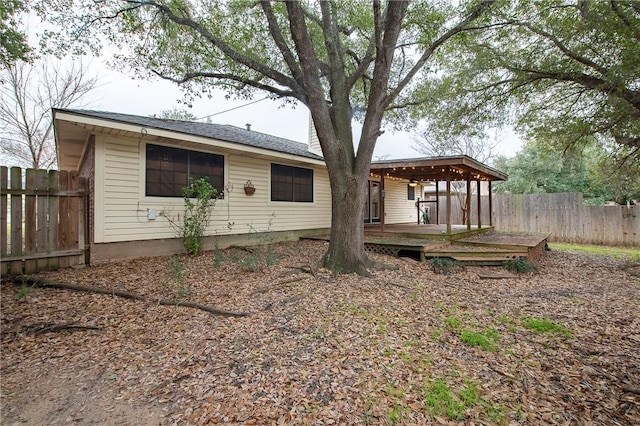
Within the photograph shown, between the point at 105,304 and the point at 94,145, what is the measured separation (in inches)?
144

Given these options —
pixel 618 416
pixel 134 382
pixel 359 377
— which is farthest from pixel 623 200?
pixel 134 382

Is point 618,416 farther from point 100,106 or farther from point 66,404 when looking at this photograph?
point 100,106

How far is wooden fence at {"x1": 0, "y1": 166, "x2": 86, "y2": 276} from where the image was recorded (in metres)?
4.75

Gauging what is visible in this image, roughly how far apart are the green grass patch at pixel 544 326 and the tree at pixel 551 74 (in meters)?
4.58

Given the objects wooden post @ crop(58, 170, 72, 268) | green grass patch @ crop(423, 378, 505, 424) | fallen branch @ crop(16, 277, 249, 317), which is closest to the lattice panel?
fallen branch @ crop(16, 277, 249, 317)

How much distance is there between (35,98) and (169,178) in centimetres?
1201

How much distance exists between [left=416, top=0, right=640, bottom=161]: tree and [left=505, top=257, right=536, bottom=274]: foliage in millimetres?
3333

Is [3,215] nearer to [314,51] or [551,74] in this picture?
[314,51]

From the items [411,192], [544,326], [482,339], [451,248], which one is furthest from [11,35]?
[411,192]

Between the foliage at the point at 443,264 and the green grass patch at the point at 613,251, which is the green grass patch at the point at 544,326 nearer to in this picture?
the foliage at the point at 443,264

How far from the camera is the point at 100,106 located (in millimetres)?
14445

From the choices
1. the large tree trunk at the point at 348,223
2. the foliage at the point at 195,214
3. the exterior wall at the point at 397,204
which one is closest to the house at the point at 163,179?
the foliage at the point at 195,214

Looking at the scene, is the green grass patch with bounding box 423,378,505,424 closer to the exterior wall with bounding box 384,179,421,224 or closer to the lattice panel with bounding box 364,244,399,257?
the lattice panel with bounding box 364,244,399,257

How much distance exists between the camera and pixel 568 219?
1136 cm
